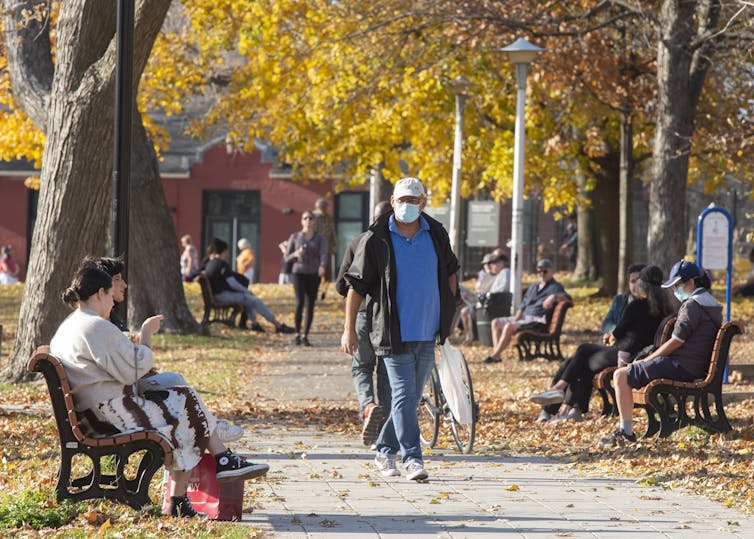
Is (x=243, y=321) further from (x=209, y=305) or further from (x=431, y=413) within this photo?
(x=431, y=413)

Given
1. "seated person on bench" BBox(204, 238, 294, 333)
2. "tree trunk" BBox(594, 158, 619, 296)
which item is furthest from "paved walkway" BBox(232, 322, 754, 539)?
"tree trunk" BBox(594, 158, 619, 296)

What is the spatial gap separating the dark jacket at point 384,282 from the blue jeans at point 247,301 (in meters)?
13.4

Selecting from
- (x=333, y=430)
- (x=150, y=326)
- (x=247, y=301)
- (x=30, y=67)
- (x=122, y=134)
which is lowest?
(x=333, y=430)

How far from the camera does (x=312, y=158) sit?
3084 cm

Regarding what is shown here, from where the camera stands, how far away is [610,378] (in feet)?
35.9

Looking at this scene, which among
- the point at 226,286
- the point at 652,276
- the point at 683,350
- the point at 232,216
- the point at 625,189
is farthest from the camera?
the point at 232,216

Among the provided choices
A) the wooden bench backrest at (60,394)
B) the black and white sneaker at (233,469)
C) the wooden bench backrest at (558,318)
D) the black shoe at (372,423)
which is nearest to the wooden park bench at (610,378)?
the black shoe at (372,423)

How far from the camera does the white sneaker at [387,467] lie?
28.0 ft

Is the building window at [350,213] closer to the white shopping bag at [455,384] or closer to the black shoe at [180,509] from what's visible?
the white shopping bag at [455,384]

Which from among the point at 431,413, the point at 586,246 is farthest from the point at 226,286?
the point at 586,246

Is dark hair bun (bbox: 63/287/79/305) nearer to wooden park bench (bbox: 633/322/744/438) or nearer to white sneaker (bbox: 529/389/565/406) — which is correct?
wooden park bench (bbox: 633/322/744/438)

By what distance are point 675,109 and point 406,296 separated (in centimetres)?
1207

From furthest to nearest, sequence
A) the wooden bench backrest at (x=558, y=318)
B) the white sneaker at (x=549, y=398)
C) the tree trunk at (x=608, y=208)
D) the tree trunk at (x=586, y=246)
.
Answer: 1. the tree trunk at (x=586, y=246)
2. the tree trunk at (x=608, y=208)
3. the wooden bench backrest at (x=558, y=318)
4. the white sneaker at (x=549, y=398)

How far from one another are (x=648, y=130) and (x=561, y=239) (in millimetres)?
17690
